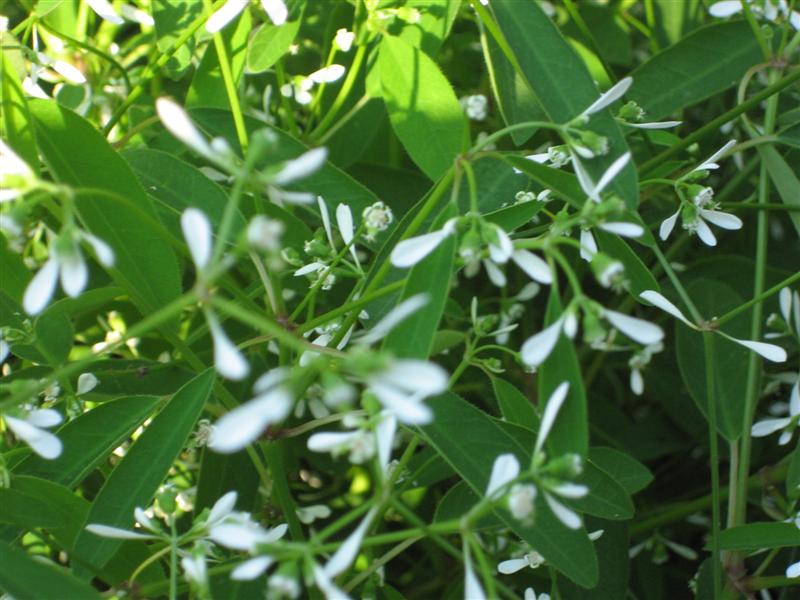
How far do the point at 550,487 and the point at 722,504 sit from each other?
1.85 feet

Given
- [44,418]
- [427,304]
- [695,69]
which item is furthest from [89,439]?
[695,69]

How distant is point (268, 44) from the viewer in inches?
37.9

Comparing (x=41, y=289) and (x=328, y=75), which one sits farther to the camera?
(x=328, y=75)

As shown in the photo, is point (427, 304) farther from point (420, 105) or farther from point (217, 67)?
point (217, 67)

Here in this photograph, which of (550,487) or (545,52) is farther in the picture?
(545,52)

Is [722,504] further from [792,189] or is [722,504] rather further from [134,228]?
[134,228]

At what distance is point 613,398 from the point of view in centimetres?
132

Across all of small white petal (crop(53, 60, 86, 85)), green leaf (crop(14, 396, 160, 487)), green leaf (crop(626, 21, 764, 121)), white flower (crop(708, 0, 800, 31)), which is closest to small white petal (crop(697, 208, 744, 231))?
green leaf (crop(626, 21, 764, 121))

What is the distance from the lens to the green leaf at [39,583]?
2.06 feet

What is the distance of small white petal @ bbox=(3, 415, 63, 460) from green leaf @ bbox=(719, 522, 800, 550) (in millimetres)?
532

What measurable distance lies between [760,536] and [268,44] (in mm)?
626

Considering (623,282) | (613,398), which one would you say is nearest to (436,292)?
(623,282)

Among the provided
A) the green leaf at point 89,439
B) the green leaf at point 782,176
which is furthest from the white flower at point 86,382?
the green leaf at point 782,176

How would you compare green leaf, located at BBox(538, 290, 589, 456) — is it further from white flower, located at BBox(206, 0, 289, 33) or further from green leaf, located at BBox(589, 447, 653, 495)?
white flower, located at BBox(206, 0, 289, 33)
